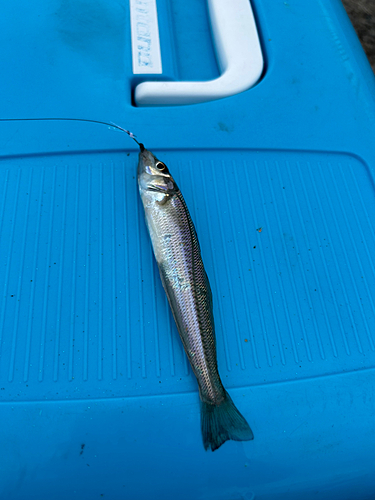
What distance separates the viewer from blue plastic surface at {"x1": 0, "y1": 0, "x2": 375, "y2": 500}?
1.41 meters

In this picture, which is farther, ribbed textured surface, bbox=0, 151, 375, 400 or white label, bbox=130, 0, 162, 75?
white label, bbox=130, 0, 162, 75

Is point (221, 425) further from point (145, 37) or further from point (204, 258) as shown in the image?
point (145, 37)

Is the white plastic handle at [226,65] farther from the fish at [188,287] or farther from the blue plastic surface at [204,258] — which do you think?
the fish at [188,287]

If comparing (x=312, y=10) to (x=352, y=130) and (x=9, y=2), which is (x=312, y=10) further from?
(x=9, y=2)

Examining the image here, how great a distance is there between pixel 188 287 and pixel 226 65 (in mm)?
1606

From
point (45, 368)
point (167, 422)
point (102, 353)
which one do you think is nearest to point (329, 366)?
point (167, 422)

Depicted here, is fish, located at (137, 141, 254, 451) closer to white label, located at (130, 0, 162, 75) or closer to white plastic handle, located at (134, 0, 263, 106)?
white plastic handle, located at (134, 0, 263, 106)

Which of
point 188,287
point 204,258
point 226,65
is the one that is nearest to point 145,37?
point 226,65

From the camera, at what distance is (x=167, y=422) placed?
1.45 metres

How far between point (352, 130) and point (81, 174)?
1750 millimetres

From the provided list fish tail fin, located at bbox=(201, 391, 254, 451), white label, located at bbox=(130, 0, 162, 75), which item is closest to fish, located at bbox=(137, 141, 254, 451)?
fish tail fin, located at bbox=(201, 391, 254, 451)

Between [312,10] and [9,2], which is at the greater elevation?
[312,10]

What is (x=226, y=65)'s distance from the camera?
2174mm

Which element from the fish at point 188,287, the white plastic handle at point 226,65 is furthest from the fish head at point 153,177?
the white plastic handle at point 226,65
